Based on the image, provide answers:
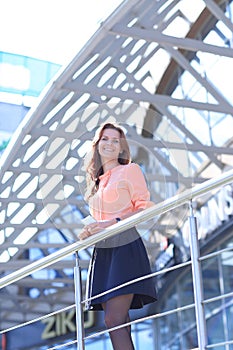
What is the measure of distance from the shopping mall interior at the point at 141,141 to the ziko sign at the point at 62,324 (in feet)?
0.09

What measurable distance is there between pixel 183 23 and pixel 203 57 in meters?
0.87

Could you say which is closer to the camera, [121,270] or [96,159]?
[121,270]

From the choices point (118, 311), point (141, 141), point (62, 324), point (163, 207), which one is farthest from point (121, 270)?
point (62, 324)

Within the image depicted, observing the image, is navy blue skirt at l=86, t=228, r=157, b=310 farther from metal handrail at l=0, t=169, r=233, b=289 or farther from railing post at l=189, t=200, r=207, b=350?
railing post at l=189, t=200, r=207, b=350

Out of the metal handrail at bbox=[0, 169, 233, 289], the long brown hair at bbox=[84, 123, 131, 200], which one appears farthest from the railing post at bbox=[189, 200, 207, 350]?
the long brown hair at bbox=[84, 123, 131, 200]

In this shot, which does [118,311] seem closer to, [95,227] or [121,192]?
[95,227]

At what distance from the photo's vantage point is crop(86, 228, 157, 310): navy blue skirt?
16.1 ft

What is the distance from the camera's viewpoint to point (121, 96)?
13406mm

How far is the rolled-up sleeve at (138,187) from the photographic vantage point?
4.97 meters

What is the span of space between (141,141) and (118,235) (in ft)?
32.4

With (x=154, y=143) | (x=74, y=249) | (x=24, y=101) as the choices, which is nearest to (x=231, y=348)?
(x=154, y=143)

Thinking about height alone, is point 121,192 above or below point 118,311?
above

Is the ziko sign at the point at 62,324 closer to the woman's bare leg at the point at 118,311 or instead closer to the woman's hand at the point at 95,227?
the woman's hand at the point at 95,227

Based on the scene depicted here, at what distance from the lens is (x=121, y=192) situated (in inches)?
196
